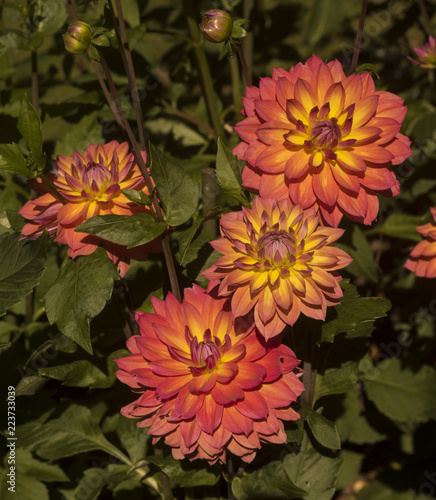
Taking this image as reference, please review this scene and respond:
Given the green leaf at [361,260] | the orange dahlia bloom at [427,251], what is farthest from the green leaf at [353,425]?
the orange dahlia bloom at [427,251]

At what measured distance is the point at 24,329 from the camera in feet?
5.02

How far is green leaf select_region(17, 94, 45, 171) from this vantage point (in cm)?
94

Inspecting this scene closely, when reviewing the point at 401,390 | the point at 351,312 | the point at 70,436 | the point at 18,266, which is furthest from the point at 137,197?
the point at 401,390

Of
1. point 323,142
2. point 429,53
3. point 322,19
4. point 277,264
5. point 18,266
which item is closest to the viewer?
point 277,264

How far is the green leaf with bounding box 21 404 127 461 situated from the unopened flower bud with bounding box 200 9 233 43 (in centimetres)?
85

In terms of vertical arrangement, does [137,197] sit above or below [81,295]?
above

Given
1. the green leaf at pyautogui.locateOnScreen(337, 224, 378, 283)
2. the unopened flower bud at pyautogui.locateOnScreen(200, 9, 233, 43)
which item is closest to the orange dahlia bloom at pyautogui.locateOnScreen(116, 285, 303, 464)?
the unopened flower bud at pyautogui.locateOnScreen(200, 9, 233, 43)

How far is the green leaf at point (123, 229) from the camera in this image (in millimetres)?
948

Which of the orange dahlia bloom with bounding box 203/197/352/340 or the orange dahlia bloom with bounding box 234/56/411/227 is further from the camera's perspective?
the orange dahlia bloom with bounding box 234/56/411/227

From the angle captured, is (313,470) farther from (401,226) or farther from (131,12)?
(131,12)

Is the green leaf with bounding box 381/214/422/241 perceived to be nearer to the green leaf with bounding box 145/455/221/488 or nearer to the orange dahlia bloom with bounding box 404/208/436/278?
the orange dahlia bloom with bounding box 404/208/436/278

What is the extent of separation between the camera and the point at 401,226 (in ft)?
5.38

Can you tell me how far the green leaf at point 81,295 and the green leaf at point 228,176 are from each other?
239 mm

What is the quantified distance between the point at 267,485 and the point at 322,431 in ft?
0.46
